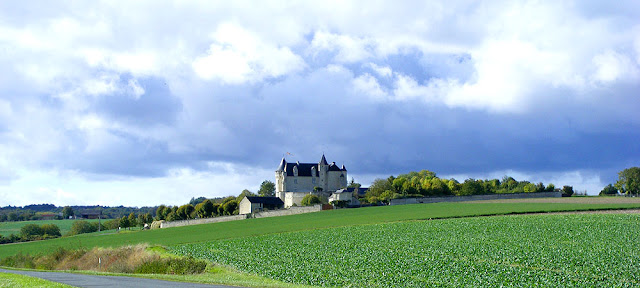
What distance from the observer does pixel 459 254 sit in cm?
3397

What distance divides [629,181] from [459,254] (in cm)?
11381

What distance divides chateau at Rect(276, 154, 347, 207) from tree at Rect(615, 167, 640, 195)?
6533 cm

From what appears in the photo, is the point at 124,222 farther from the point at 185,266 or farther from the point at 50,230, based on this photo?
the point at 185,266

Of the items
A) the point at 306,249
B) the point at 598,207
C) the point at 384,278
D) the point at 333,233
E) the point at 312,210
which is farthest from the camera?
the point at 312,210

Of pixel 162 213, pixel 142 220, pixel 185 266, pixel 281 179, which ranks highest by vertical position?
pixel 281 179

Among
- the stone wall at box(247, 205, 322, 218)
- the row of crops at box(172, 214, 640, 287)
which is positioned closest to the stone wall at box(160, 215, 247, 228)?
the stone wall at box(247, 205, 322, 218)

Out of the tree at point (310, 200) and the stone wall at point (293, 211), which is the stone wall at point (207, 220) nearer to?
the stone wall at point (293, 211)

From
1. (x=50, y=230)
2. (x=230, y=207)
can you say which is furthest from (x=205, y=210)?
(x=50, y=230)

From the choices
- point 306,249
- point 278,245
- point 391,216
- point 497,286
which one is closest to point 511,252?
point 497,286

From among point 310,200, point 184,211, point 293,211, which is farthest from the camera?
point 184,211

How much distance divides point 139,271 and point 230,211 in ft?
309

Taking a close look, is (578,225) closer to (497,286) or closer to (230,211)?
(497,286)

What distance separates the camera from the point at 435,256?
3375 cm

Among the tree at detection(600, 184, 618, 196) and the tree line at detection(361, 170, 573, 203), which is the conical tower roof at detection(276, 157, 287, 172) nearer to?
the tree line at detection(361, 170, 573, 203)
